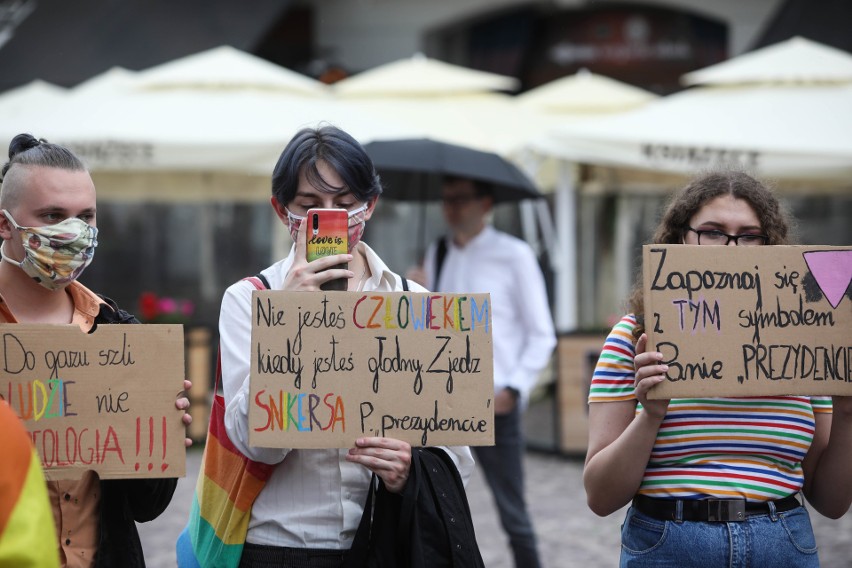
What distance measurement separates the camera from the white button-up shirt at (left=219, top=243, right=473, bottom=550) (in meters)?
2.70

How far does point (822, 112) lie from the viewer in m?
8.77

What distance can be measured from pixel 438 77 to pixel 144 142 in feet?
11.3

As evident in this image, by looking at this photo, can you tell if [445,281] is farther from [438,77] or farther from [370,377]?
[438,77]

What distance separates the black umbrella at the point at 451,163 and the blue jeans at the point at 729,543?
329cm

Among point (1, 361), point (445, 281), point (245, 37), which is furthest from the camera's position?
point (245, 37)

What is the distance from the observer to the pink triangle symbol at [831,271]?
2.80m

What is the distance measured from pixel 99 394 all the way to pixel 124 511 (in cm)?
33

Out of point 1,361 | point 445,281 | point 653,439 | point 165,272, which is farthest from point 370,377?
point 165,272

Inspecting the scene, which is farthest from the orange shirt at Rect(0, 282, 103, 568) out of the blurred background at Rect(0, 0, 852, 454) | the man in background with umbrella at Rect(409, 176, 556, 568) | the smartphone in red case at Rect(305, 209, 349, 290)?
the blurred background at Rect(0, 0, 852, 454)

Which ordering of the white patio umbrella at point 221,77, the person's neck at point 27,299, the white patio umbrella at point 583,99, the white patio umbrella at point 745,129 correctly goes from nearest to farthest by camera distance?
the person's neck at point 27,299, the white patio umbrella at point 745,129, the white patio umbrella at point 221,77, the white patio umbrella at point 583,99

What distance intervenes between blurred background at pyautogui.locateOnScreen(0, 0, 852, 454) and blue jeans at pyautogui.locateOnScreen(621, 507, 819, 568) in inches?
99.4

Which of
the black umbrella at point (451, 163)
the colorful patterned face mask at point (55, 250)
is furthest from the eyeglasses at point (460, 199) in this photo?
the colorful patterned face mask at point (55, 250)

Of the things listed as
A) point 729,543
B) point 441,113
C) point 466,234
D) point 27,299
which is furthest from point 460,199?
point 441,113

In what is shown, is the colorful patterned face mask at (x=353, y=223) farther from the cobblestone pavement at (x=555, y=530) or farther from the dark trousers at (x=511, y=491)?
the cobblestone pavement at (x=555, y=530)
